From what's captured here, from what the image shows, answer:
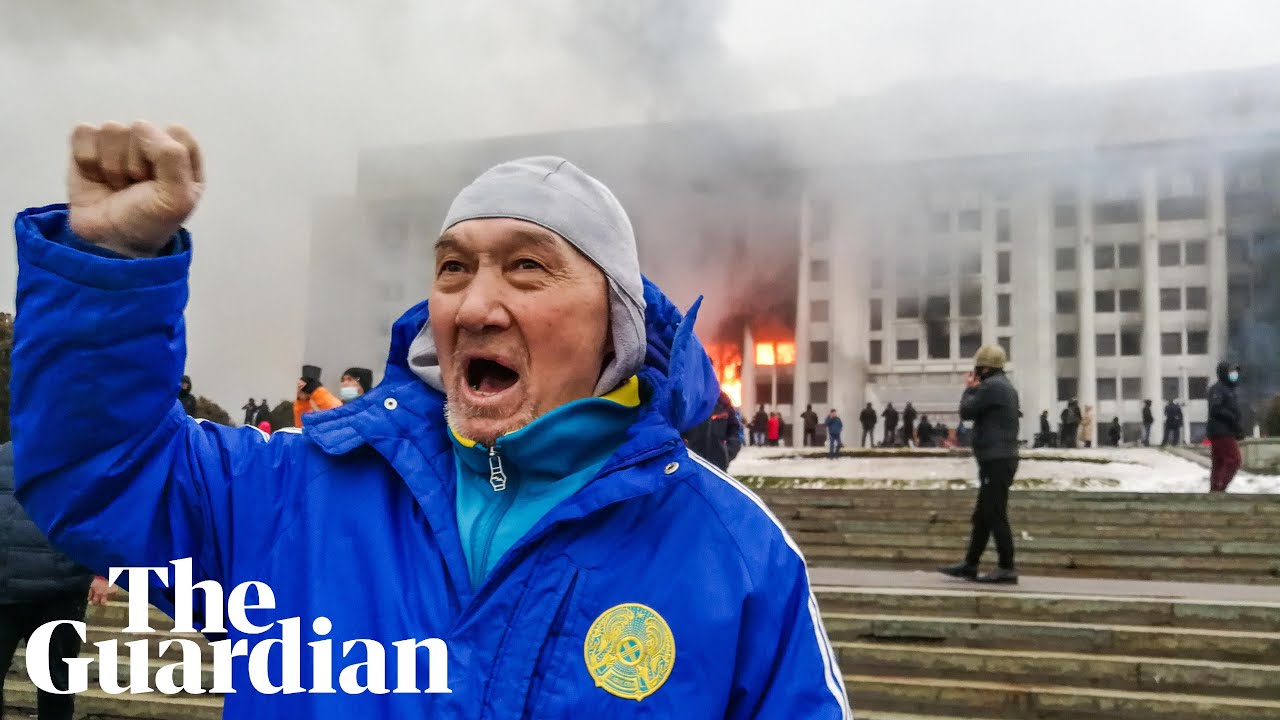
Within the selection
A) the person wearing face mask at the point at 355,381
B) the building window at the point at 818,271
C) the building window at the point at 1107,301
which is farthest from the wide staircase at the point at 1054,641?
the building window at the point at 1107,301

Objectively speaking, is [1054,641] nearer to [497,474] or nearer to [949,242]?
[497,474]

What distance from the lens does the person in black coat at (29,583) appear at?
3.25m

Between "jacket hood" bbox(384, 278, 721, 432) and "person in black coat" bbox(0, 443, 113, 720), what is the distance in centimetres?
255

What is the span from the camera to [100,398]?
3.32 ft

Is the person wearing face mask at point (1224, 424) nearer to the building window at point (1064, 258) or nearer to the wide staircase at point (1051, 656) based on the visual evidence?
the wide staircase at point (1051, 656)

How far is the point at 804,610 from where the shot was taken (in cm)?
122

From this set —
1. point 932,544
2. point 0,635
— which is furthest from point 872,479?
point 0,635

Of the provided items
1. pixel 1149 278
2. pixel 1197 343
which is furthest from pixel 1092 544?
pixel 1149 278

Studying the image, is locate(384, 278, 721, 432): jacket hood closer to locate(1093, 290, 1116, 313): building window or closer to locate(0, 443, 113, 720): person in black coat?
locate(0, 443, 113, 720): person in black coat

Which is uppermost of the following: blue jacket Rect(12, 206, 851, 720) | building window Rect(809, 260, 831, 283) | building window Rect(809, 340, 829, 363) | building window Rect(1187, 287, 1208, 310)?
building window Rect(809, 260, 831, 283)

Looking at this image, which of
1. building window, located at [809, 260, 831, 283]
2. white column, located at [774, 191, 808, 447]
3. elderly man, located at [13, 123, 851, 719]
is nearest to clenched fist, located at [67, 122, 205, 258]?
elderly man, located at [13, 123, 851, 719]

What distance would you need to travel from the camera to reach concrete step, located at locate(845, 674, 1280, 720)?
13.2 feet

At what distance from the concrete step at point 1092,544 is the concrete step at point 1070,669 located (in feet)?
10.3

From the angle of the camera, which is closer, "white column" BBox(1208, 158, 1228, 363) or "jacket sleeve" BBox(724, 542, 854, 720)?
"jacket sleeve" BBox(724, 542, 854, 720)
